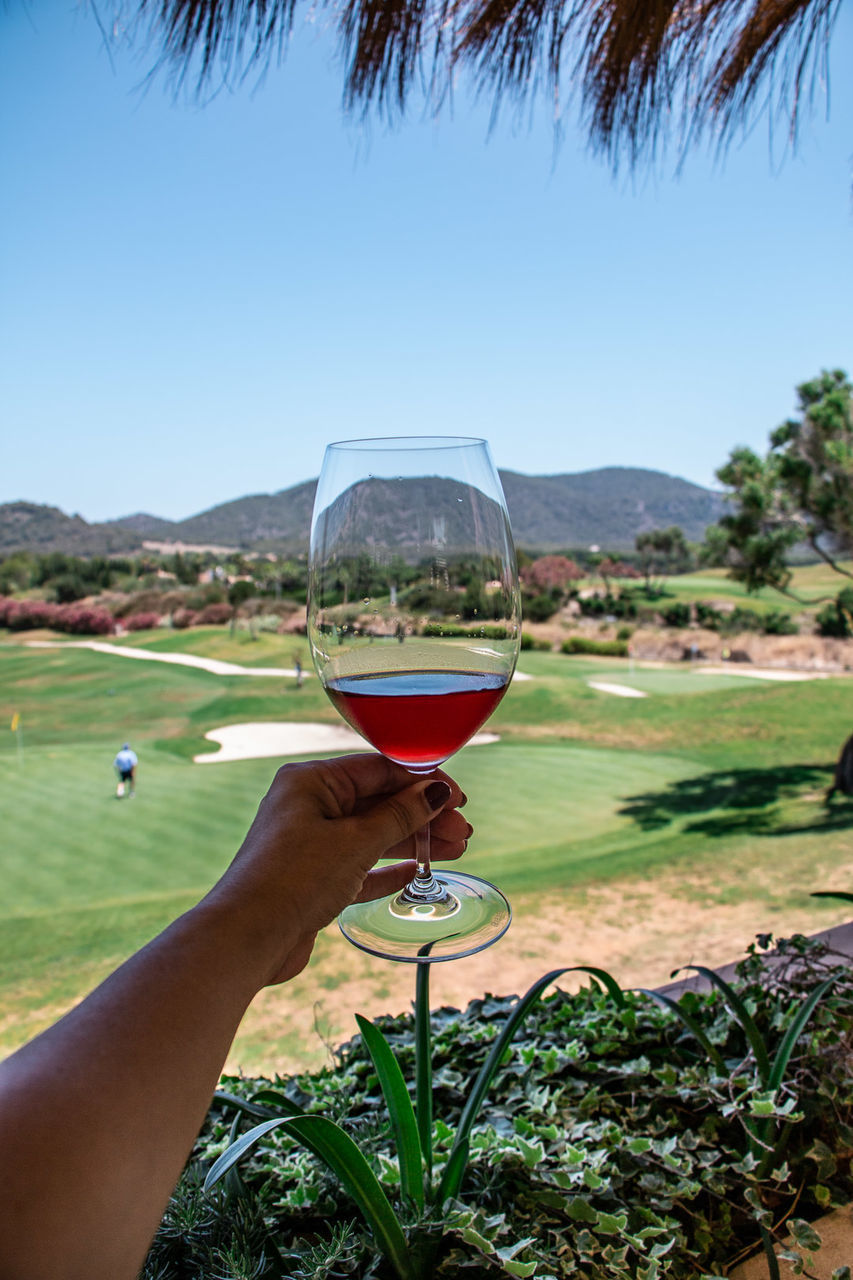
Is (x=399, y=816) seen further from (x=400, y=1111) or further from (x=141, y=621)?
(x=141, y=621)

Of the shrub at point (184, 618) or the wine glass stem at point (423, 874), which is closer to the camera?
the wine glass stem at point (423, 874)

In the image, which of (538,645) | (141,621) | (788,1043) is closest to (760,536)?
(538,645)

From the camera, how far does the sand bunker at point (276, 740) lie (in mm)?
8172

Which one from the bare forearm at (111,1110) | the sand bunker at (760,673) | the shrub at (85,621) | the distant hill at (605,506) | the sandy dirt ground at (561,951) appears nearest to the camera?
the bare forearm at (111,1110)

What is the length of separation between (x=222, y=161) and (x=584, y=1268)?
5.59m

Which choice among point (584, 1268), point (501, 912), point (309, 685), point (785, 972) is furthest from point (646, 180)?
point (309, 685)

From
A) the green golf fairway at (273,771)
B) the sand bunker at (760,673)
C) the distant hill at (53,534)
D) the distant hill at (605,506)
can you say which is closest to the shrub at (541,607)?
the green golf fairway at (273,771)

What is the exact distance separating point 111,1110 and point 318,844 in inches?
7.5

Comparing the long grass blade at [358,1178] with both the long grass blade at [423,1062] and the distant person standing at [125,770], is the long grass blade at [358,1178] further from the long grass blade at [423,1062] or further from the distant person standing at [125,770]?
the distant person standing at [125,770]

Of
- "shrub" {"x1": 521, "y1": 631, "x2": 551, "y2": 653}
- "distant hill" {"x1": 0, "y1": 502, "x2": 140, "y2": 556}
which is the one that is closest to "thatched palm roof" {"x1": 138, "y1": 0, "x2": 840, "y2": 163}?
"distant hill" {"x1": 0, "y1": 502, "x2": 140, "y2": 556}

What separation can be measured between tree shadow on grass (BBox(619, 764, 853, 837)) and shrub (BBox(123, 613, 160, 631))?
6227 mm

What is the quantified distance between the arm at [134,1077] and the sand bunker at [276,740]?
761cm

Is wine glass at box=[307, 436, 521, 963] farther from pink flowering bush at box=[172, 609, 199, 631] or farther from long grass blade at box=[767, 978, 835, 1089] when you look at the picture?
pink flowering bush at box=[172, 609, 199, 631]

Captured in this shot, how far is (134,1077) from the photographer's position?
29 cm
